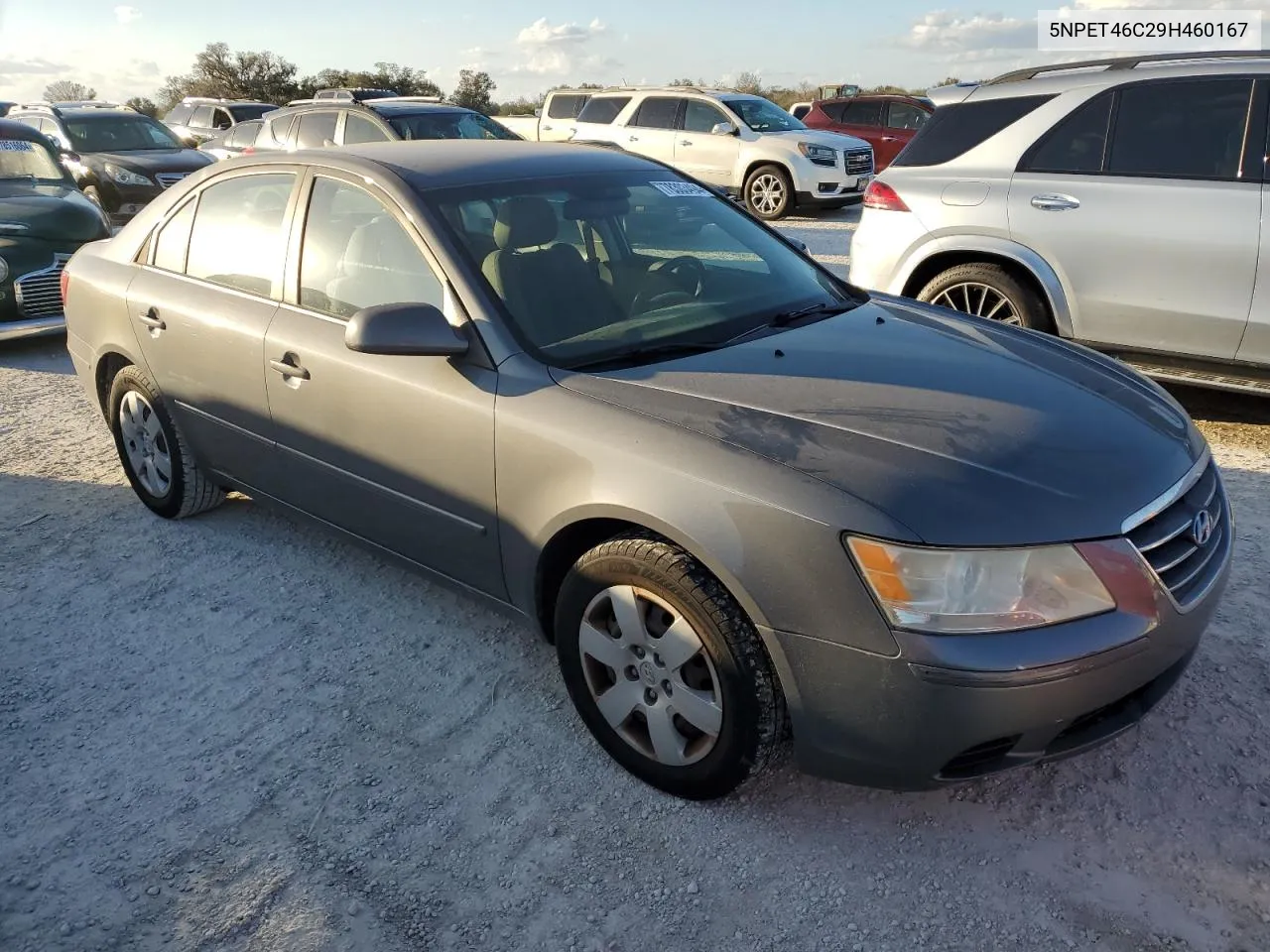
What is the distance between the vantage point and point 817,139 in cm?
1394

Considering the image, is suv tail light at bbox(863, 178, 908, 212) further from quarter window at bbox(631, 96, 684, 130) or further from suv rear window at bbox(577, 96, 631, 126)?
suv rear window at bbox(577, 96, 631, 126)

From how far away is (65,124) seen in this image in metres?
14.2

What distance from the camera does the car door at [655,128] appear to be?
48.4ft

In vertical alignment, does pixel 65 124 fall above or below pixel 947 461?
above

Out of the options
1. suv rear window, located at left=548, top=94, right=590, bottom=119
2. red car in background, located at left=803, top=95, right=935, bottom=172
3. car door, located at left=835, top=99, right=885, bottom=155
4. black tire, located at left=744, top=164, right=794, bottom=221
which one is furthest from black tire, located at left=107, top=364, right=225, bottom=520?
car door, located at left=835, top=99, right=885, bottom=155

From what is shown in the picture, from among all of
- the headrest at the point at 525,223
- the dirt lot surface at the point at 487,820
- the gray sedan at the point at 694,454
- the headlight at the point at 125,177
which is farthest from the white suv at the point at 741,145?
A: the dirt lot surface at the point at 487,820

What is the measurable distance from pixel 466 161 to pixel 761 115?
1230 centimetres

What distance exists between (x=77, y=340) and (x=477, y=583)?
9.51ft

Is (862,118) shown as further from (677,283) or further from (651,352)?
(651,352)

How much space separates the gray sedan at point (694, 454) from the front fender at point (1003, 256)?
Answer: 2028mm

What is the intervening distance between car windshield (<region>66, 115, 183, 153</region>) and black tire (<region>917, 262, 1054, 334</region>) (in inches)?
513

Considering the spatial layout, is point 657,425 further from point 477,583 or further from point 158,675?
point 158,675

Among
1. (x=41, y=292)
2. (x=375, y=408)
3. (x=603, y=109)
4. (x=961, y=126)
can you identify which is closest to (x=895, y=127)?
(x=603, y=109)

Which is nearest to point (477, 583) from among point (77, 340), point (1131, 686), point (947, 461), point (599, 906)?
point (599, 906)
